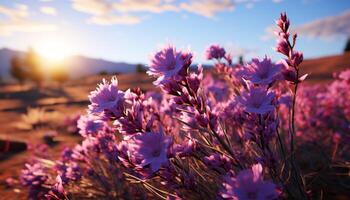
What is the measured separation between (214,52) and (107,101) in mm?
1817

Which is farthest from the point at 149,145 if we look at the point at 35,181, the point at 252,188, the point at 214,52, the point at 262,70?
the point at 35,181

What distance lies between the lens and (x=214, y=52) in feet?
11.7

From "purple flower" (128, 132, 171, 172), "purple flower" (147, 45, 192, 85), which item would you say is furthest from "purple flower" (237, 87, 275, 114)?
"purple flower" (128, 132, 171, 172)

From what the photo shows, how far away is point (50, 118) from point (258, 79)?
11.9 m

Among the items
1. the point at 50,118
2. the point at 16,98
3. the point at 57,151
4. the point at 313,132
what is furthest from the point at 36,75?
the point at 313,132

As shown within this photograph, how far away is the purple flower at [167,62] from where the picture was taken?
1869 millimetres

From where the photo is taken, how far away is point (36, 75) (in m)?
49.0

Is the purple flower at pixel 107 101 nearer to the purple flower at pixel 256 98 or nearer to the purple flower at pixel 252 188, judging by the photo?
the purple flower at pixel 256 98

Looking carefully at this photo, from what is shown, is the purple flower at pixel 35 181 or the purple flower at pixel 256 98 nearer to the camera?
the purple flower at pixel 256 98

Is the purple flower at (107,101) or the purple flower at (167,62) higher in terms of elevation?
the purple flower at (167,62)

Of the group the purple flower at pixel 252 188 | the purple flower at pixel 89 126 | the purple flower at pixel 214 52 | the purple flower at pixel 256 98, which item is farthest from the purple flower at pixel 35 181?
the purple flower at pixel 252 188

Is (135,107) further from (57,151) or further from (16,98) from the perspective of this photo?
(16,98)

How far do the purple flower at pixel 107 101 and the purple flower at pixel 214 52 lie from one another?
1667 millimetres

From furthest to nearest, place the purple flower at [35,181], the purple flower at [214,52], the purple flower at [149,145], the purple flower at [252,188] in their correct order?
the purple flower at [35,181] < the purple flower at [214,52] < the purple flower at [149,145] < the purple flower at [252,188]
